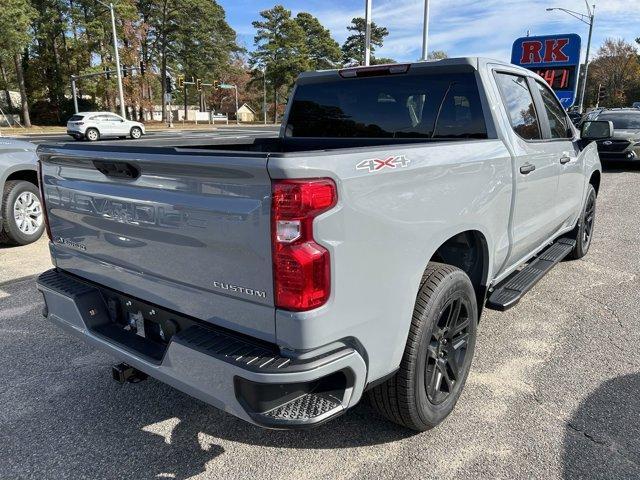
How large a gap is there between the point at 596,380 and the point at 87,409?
3.17 metres

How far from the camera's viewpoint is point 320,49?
221 ft

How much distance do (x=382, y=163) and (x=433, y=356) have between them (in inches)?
43.6

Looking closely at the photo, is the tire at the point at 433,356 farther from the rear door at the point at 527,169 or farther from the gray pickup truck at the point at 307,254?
the rear door at the point at 527,169

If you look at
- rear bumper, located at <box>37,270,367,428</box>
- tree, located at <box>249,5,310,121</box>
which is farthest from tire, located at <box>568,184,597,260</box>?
tree, located at <box>249,5,310,121</box>

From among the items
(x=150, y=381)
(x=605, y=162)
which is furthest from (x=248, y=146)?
(x=605, y=162)

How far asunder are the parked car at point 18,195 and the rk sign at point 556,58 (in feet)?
45.2

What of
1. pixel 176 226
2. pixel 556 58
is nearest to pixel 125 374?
pixel 176 226

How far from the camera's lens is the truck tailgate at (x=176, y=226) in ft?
6.14

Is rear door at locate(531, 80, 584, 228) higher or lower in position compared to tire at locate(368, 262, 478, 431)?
higher

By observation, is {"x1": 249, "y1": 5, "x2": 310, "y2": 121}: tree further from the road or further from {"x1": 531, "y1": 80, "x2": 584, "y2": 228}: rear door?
{"x1": 531, "y1": 80, "x2": 584, "y2": 228}: rear door

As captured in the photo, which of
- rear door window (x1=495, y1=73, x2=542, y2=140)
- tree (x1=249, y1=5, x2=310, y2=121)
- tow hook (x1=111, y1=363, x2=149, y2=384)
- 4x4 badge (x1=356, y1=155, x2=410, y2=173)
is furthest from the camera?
tree (x1=249, y1=5, x2=310, y2=121)

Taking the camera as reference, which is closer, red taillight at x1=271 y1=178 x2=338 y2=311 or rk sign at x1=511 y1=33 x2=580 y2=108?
red taillight at x1=271 y1=178 x2=338 y2=311

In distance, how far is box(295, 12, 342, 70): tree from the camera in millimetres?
66625

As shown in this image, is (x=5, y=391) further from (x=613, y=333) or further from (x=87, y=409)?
(x=613, y=333)
